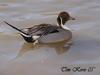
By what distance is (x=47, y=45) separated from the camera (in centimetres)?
799

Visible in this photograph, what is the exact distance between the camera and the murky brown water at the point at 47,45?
6.85m

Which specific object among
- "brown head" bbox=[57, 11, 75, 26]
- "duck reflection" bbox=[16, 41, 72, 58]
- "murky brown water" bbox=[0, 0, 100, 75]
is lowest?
"duck reflection" bbox=[16, 41, 72, 58]

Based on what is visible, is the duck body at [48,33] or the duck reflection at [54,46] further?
the duck body at [48,33]

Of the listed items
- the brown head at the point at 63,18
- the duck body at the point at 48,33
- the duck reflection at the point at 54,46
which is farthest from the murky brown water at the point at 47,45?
the brown head at the point at 63,18

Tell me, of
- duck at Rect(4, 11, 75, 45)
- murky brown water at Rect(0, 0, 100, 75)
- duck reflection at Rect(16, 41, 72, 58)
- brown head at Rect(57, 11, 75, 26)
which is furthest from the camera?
brown head at Rect(57, 11, 75, 26)

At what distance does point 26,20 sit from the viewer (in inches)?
367

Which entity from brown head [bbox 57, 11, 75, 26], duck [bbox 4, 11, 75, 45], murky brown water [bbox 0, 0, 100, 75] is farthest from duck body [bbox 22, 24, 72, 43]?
brown head [bbox 57, 11, 75, 26]

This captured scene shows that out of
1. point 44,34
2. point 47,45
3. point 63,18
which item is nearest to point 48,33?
point 44,34

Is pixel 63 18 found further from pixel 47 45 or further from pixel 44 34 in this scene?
pixel 47 45

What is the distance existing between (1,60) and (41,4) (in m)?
3.79

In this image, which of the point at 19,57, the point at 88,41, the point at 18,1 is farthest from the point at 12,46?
the point at 18,1

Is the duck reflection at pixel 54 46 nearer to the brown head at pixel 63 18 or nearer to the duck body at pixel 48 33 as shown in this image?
the duck body at pixel 48 33

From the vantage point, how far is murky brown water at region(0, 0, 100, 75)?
685 cm

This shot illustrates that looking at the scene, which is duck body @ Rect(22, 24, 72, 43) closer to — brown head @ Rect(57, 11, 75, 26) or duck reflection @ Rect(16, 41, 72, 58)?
duck reflection @ Rect(16, 41, 72, 58)
